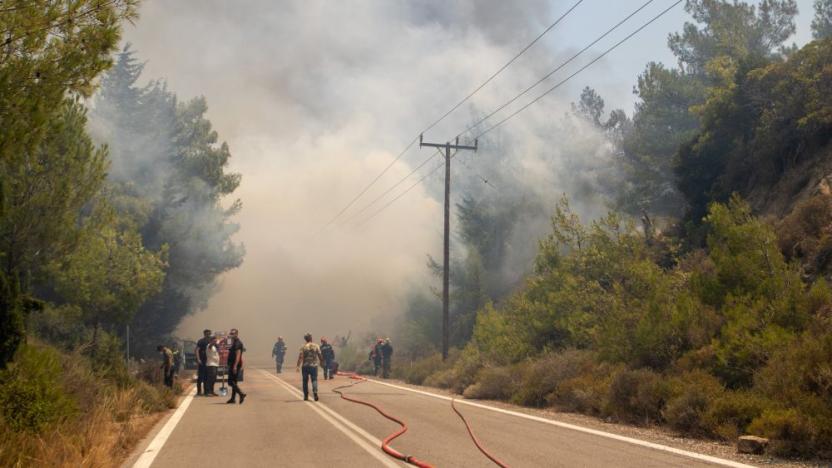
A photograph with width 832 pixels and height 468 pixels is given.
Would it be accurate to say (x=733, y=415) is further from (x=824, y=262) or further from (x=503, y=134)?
(x=503, y=134)

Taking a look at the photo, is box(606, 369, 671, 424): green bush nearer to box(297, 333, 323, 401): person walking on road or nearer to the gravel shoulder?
→ the gravel shoulder

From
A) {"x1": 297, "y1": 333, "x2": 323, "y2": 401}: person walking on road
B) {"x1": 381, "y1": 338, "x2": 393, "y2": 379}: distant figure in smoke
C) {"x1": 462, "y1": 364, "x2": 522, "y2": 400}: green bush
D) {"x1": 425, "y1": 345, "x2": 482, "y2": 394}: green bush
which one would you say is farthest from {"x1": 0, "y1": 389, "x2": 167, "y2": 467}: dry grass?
{"x1": 381, "y1": 338, "x2": 393, "y2": 379}: distant figure in smoke

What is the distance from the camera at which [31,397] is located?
35.4 ft

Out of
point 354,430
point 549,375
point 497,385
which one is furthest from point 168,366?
point 354,430

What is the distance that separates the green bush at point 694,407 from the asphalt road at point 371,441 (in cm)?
151

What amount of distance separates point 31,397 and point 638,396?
34.6ft

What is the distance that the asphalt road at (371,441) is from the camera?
10.2 metres

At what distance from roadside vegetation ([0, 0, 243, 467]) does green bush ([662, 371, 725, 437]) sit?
8.64 metres

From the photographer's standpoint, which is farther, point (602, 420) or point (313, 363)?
point (313, 363)

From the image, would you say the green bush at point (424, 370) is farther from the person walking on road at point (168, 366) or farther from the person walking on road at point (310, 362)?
the person walking on road at point (168, 366)

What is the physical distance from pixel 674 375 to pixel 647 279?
504 cm

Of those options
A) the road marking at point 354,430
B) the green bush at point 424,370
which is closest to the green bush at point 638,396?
the road marking at point 354,430

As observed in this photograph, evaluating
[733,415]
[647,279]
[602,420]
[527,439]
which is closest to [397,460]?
[527,439]

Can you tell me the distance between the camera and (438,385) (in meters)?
30.5
